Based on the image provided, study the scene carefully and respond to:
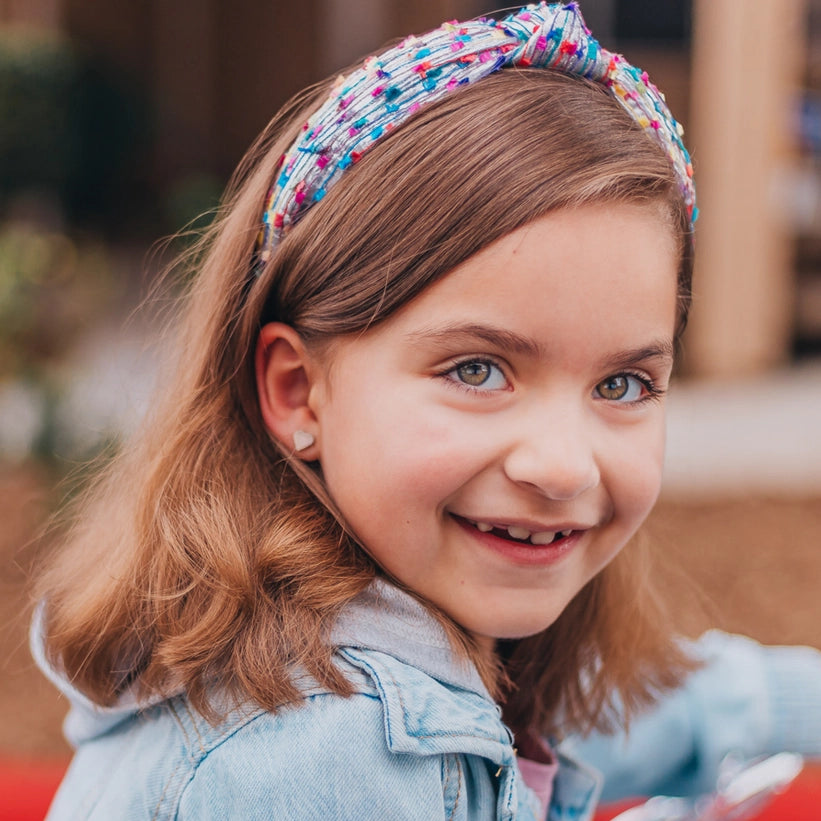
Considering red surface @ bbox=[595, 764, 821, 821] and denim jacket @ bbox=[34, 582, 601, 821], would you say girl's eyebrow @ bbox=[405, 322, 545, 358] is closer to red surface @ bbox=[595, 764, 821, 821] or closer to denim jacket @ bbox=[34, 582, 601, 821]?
denim jacket @ bbox=[34, 582, 601, 821]

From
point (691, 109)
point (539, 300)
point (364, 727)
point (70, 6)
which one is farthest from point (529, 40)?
point (70, 6)

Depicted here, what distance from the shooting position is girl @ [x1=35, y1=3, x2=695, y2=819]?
122cm

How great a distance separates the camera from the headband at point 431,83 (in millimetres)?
1333

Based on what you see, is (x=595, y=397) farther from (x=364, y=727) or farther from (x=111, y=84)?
(x=111, y=84)

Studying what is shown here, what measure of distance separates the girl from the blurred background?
0.41 metres

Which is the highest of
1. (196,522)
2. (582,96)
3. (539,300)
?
(582,96)

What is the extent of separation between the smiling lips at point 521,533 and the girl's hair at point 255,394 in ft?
0.41

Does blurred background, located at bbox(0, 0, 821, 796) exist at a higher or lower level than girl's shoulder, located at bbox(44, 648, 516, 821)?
lower

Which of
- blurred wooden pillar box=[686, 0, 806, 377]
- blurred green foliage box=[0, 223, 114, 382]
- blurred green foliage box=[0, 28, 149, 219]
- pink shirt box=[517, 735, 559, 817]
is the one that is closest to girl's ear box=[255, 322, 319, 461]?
pink shirt box=[517, 735, 559, 817]

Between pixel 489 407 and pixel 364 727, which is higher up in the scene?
pixel 489 407

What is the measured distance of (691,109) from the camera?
21.4 ft

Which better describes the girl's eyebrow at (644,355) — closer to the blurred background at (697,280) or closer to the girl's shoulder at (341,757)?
the girl's shoulder at (341,757)

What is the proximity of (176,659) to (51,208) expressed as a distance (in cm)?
923

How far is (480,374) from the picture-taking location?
1.25 meters
